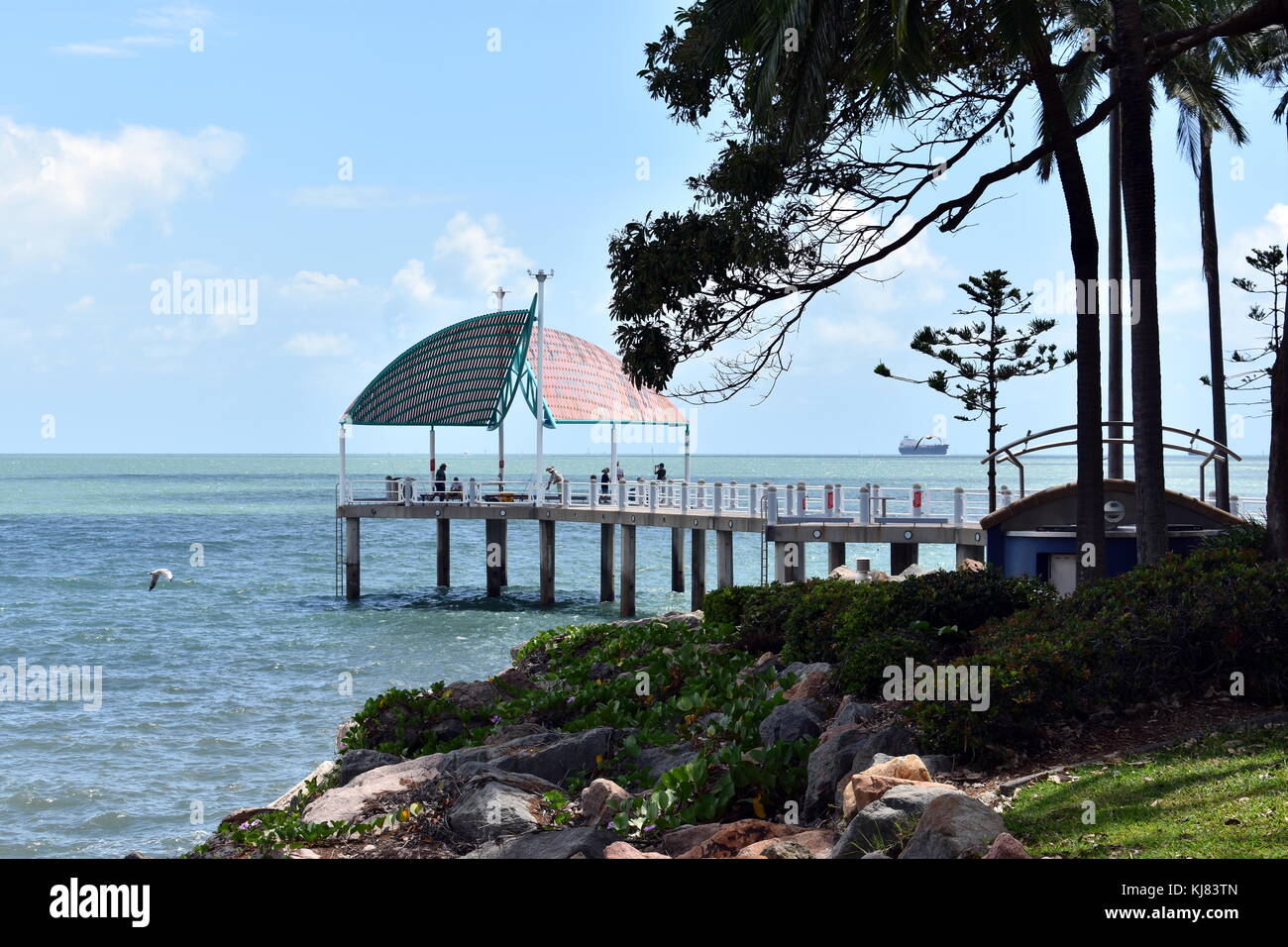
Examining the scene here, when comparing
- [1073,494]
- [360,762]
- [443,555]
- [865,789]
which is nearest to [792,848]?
[865,789]

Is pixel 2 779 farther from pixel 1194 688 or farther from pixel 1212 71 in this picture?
pixel 1212 71

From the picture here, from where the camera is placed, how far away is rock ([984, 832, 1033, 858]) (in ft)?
21.7

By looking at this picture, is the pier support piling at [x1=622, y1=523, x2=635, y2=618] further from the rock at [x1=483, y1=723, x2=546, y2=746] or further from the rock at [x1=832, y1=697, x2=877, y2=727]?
the rock at [x1=832, y1=697, x2=877, y2=727]

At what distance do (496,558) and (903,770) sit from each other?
33.8 meters

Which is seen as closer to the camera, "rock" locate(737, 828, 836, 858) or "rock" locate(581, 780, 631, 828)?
"rock" locate(737, 828, 836, 858)

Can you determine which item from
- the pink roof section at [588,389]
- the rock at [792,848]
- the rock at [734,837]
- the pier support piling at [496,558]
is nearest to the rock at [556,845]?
the rock at [734,837]

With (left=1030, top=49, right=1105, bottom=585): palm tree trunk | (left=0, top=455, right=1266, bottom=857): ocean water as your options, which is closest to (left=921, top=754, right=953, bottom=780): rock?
(left=1030, top=49, right=1105, bottom=585): palm tree trunk

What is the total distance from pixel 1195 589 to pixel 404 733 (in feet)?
26.4

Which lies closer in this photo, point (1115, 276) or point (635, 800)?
point (635, 800)

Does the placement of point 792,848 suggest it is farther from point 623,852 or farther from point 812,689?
point 812,689

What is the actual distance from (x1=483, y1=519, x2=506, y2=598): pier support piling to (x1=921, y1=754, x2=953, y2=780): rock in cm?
3261

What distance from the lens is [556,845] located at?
8555 millimetres

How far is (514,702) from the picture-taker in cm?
1434

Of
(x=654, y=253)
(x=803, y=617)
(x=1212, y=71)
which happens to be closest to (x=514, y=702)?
(x=803, y=617)
